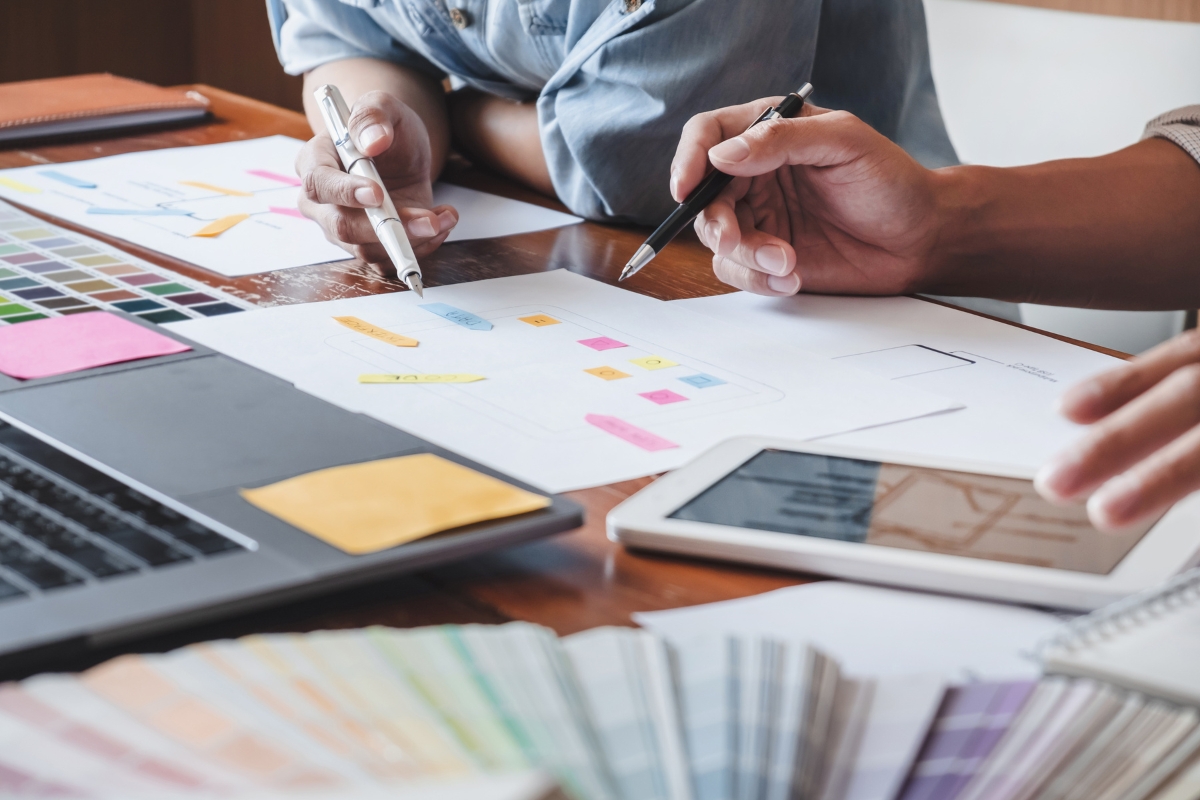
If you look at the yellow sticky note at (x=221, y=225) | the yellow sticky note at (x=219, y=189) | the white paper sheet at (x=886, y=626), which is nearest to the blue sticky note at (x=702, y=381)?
the white paper sheet at (x=886, y=626)

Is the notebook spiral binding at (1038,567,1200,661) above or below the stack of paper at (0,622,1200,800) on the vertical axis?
below

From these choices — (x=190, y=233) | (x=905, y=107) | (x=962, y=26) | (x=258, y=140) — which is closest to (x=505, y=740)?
(x=190, y=233)

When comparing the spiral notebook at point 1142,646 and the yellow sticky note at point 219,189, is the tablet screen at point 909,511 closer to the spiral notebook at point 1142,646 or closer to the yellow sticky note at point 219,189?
the spiral notebook at point 1142,646

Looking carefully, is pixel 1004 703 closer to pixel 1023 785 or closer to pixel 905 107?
pixel 1023 785

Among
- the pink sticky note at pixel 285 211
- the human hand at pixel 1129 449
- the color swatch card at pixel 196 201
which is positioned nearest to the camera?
the human hand at pixel 1129 449

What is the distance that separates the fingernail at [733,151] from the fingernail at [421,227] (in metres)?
0.21

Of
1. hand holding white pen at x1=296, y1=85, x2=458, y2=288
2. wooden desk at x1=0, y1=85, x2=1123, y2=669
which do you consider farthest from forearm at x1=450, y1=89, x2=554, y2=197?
wooden desk at x1=0, y1=85, x2=1123, y2=669

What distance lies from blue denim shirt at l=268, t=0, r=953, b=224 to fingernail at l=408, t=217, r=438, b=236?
0.59 ft

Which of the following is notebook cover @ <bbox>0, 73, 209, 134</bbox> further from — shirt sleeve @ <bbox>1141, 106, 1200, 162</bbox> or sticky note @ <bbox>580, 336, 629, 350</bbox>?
shirt sleeve @ <bbox>1141, 106, 1200, 162</bbox>

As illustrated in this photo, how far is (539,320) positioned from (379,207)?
160mm

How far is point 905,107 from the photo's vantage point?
1134mm

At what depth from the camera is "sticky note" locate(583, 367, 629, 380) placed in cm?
64

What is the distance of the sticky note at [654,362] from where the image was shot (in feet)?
2.16

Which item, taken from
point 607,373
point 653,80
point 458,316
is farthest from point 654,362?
point 653,80
